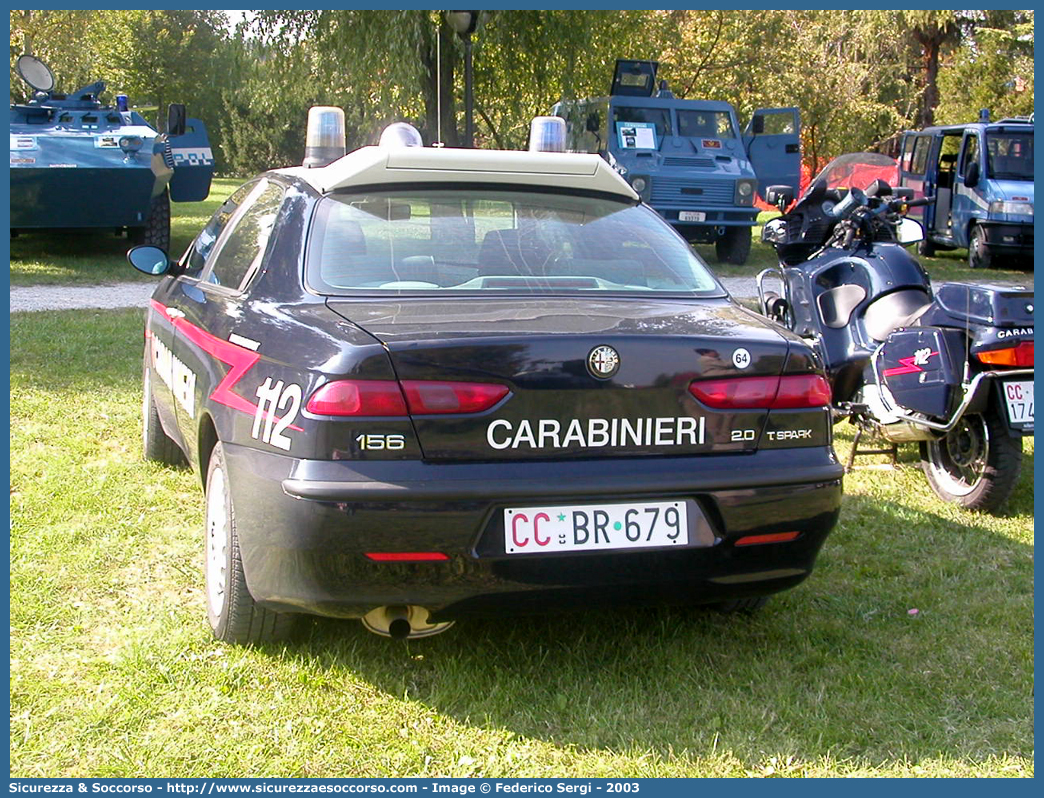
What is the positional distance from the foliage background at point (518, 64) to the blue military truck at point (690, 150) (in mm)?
821

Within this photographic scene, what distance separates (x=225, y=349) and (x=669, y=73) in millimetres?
23727

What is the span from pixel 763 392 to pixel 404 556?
41.2 inches

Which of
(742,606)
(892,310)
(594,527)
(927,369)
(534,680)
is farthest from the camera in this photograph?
(892,310)

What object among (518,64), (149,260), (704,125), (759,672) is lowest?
(759,672)

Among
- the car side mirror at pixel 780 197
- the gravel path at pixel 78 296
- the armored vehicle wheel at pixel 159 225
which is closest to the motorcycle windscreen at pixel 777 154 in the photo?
the gravel path at pixel 78 296

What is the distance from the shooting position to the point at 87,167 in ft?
41.4

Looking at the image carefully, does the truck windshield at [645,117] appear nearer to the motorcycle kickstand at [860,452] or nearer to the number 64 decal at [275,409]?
the motorcycle kickstand at [860,452]

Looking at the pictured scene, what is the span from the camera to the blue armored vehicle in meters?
12.6

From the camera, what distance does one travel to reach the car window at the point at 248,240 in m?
3.79

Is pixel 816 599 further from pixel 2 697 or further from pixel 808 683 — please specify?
pixel 2 697

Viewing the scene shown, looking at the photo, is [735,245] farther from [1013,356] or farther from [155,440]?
[155,440]

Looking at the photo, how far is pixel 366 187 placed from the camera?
3684mm

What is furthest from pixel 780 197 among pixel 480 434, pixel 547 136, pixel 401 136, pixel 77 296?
pixel 77 296

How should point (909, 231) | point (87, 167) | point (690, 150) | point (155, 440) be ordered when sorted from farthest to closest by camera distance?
point (690, 150)
point (87, 167)
point (909, 231)
point (155, 440)
